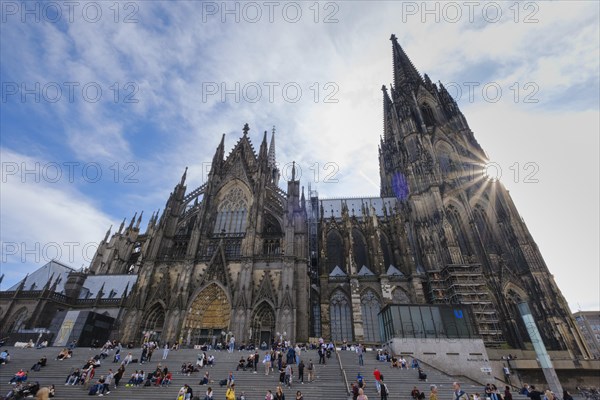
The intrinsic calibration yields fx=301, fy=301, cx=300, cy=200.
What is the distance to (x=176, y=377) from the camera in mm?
14883

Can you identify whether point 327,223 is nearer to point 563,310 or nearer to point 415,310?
point 415,310

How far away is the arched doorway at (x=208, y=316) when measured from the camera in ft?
78.2

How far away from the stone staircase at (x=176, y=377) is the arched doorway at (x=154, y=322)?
472 centimetres

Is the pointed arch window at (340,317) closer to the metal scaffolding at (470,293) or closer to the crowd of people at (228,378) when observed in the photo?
the metal scaffolding at (470,293)

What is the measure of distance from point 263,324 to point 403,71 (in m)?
46.9

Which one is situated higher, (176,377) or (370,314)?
(370,314)

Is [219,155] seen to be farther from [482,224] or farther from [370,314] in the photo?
[482,224]

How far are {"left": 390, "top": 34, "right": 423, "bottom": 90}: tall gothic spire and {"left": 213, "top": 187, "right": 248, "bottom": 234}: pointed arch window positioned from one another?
33.4 meters

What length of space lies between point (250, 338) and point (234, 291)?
13.2 ft

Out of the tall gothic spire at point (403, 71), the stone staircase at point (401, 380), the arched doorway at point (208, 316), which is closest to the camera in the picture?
the stone staircase at point (401, 380)

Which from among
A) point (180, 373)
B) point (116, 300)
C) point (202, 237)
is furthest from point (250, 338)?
point (116, 300)

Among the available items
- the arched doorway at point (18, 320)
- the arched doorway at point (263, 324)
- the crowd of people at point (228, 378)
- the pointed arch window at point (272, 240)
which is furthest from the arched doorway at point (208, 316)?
the arched doorway at point (18, 320)

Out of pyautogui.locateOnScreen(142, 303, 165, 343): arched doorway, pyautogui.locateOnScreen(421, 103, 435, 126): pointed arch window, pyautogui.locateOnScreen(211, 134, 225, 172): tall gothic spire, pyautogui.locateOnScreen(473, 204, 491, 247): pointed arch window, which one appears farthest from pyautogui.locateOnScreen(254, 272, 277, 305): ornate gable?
pyautogui.locateOnScreen(421, 103, 435, 126): pointed arch window

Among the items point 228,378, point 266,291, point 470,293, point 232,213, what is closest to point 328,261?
point 266,291
